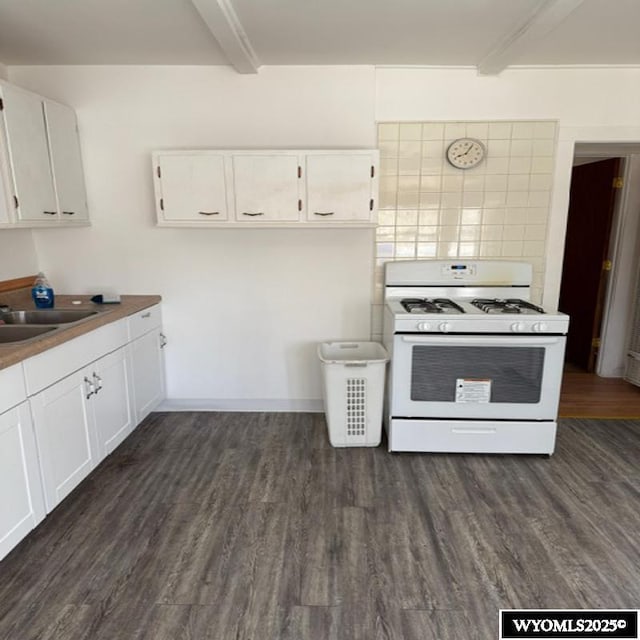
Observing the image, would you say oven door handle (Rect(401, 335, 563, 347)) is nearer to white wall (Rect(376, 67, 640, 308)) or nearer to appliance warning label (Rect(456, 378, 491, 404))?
appliance warning label (Rect(456, 378, 491, 404))

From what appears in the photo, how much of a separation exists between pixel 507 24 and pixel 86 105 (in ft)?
8.41

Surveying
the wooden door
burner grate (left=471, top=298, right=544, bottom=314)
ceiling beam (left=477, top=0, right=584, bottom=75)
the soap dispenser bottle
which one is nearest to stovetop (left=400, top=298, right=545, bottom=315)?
burner grate (left=471, top=298, right=544, bottom=314)

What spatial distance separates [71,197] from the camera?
2766 mm

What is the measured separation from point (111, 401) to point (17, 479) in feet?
2.37

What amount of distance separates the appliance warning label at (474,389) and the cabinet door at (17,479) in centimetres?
211

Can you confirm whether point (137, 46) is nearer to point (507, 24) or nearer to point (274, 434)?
point (507, 24)

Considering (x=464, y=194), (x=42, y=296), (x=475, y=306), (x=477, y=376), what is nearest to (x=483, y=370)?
(x=477, y=376)

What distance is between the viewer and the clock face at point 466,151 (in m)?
2.88

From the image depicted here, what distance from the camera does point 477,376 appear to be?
2.51 m

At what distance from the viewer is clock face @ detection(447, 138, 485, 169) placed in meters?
2.88

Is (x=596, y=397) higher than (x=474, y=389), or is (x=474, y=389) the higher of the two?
(x=474, y=389)

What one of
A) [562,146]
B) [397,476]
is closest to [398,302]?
[397,476]

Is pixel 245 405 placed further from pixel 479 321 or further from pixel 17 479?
pixel 479 321

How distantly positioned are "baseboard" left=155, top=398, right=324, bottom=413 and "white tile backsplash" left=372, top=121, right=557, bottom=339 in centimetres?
93
